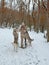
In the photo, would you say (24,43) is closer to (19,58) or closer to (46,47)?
(46,47)

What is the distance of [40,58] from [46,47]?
319cm

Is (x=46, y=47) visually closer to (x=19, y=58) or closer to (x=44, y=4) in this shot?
(x=19, y=58)

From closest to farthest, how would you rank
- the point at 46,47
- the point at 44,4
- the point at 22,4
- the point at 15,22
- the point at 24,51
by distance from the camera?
1. the point at 24,51
2. the point at 46,47
3. the point at 44,4
4. the point at 22,4
5. the point at 15,22

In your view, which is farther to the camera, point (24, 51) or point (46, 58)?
point (24, 51)

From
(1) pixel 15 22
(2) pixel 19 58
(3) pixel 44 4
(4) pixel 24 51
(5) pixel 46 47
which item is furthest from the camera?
(1) pixel 15 22

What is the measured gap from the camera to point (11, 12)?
57688mm

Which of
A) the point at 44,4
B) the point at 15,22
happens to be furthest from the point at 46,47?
the point at 15,22

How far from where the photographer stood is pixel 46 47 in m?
18.5

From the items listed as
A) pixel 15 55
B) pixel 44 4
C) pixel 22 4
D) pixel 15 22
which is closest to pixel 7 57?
pixel 15 55

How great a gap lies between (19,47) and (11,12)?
40.2 meters

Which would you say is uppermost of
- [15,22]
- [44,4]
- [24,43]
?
[44,4]

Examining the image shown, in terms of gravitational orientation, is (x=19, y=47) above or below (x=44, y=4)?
below

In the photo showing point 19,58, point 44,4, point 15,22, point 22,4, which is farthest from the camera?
point 15,22

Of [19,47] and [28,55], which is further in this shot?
[19,47]
